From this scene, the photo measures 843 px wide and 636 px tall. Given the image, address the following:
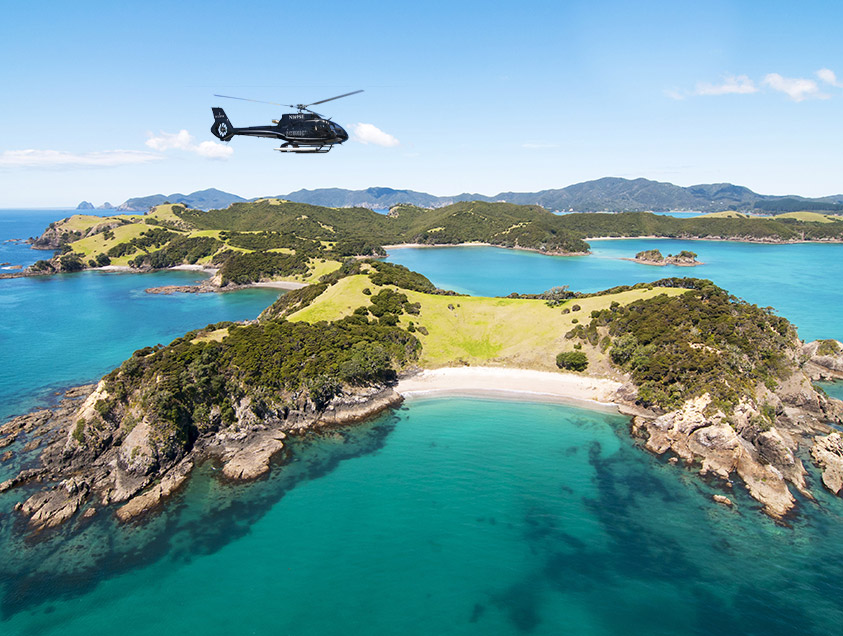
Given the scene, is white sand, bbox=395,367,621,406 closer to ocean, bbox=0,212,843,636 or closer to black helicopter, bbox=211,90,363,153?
ocean, bbox=0,212,843,636

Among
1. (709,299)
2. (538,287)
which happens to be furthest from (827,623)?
(538,287)

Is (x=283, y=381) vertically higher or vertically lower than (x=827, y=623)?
higher

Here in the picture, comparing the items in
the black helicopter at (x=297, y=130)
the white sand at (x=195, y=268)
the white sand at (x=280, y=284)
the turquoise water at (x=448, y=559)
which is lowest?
the turquoise water at (x=448, y=559)

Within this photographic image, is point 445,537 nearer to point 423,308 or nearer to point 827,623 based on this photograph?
point 827,623

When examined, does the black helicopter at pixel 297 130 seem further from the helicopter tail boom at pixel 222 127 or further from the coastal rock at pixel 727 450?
the coastal rock at pixel 727 450

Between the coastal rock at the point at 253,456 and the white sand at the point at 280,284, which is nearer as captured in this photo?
the coastal rock at the point at 253,456

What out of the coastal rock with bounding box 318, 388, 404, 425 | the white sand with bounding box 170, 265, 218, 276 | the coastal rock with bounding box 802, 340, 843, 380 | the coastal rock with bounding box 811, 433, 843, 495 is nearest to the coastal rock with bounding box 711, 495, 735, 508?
the coastal rock with bounding box 811, 433, 843, 495

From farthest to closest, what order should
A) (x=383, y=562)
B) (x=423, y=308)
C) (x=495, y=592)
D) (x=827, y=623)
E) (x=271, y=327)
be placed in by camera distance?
(x=423, y=308) → (x=271, y=327) → (x=383, y=562) → (x=495, y=592) → (x=827, y=623)

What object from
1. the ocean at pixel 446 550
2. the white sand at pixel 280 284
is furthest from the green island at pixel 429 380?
the white sand at pixel 280 284
